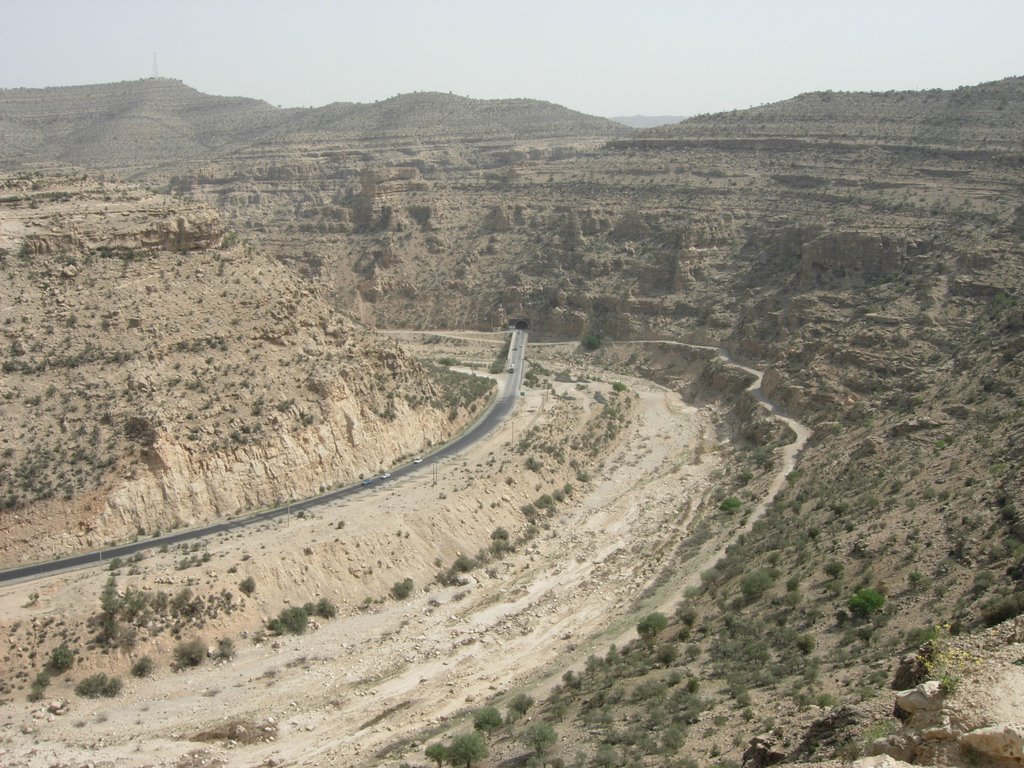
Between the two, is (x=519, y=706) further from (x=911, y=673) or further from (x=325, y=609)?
(x=911, y=673)

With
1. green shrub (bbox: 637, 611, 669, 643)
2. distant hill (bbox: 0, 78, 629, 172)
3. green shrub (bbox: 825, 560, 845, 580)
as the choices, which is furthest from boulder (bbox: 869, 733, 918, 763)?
distant hill (bbox: 0, 78, 629, 172)

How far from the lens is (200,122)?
155 meters

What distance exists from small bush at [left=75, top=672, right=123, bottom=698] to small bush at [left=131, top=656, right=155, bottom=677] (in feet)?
2.68

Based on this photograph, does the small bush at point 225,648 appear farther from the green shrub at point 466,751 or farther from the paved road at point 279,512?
the green shrub at point 466,751

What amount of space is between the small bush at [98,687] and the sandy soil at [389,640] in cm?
33

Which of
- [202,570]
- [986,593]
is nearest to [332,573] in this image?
[202,570]

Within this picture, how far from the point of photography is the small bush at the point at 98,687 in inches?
1196

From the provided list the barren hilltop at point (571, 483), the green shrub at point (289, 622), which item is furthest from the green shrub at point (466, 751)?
the green shrub at point (289, 622)

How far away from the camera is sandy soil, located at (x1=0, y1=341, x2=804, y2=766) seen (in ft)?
92.9

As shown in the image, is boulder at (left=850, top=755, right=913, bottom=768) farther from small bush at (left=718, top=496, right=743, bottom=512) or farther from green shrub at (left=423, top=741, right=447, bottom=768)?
small bush at (left=718, top=496, right=743, bottom=512)

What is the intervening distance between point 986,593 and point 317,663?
2163 cm

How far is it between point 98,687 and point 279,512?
12.8 m

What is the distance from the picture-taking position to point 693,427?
62.0m

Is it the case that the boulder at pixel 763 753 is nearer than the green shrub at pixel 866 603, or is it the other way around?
the boulder at pixel 763 753
